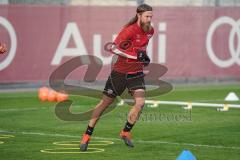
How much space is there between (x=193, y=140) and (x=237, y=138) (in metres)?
0.86

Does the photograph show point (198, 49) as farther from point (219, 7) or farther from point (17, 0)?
point (17, 0)

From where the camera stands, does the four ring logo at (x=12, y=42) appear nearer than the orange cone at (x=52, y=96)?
No

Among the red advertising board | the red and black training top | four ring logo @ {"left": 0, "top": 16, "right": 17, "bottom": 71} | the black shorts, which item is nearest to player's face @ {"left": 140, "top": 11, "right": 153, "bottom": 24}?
the red and black training top

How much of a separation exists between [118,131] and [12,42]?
9.55 metres

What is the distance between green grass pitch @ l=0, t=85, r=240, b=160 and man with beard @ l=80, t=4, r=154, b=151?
50 cm

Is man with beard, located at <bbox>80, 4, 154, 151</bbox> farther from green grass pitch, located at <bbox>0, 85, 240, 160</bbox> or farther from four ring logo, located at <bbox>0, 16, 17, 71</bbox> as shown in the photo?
four ring logo, located at <bbox>0, 16, 17, 71</bbox>

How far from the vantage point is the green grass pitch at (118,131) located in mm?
13891

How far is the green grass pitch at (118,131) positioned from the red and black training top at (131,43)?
4.34 ft

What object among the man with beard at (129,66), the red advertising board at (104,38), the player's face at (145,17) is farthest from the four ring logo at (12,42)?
the player's face at (145,17)

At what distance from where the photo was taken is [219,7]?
30.4 meters

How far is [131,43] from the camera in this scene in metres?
14.5

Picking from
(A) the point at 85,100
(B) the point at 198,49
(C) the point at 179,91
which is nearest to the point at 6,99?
(A) the point at 85,100

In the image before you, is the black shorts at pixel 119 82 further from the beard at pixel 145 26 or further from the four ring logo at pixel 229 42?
the four ring logo at pixel 229 42

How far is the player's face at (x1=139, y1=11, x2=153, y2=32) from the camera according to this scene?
14.3m
